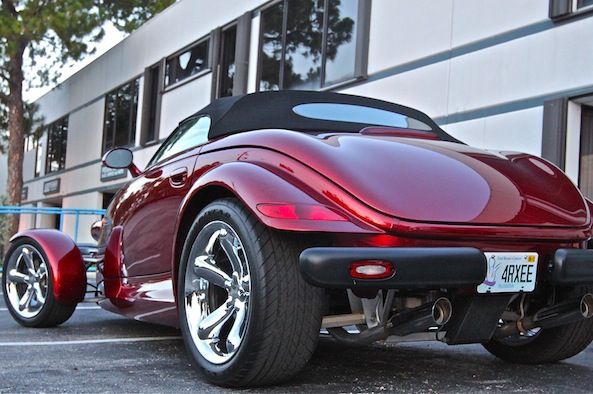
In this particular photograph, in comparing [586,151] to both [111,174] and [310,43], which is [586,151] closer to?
[310,43]

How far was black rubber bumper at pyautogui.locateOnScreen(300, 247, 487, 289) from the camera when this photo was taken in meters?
2.50

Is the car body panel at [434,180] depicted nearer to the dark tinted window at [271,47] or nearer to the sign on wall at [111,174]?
the dark tinted window at [271,47]

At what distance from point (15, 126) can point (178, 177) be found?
19.7 meters

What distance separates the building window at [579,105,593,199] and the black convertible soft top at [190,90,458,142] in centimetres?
395

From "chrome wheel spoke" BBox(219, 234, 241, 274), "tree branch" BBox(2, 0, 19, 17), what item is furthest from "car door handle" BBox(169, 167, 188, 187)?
"tree branch" BBox(2, 0, 19, 17)

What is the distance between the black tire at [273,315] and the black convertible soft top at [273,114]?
3.23 feet

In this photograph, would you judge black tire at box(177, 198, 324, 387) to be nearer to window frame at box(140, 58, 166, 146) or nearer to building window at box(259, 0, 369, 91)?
building window at box(259, 0, 369, 91)

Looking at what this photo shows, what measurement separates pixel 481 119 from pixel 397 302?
5814 millimetres

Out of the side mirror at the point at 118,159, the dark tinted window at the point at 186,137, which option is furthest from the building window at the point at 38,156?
the dark tinted window at the point at 186,137

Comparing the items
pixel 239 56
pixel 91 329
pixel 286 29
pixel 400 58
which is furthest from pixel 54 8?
pixel 91 329

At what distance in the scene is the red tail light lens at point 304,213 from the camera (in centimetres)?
266

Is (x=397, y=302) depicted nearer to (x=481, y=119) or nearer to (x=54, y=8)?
(x=481, y=119)

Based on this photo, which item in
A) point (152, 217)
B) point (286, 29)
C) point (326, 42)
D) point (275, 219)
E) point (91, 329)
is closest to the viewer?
point (275, 219)

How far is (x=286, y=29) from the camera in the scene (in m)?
12.4
